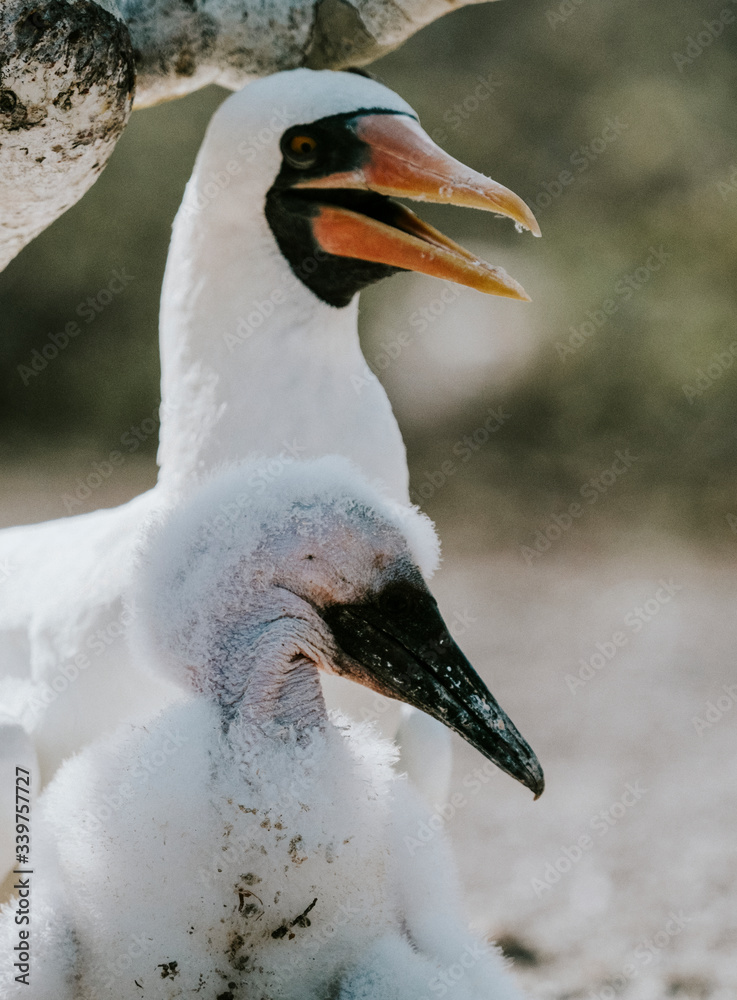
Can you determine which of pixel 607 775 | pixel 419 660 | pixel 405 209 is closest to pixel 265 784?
pixel 419 660

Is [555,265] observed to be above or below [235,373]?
below

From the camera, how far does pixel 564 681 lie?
12.8 ft

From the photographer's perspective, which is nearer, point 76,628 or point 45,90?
point 45,90

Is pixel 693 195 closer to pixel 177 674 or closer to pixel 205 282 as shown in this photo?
pixel 205 282

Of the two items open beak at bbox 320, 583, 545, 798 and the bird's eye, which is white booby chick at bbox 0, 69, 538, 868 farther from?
open beak at bbox 320, 583, 545, 798

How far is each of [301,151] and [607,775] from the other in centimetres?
188

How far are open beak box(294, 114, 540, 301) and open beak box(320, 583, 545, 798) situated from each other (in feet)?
2.31

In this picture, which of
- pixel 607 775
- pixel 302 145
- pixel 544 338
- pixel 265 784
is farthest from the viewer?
pixel 544 338

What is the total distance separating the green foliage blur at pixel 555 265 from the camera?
565 centimetres

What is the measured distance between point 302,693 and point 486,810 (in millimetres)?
1775

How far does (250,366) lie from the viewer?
2.04 m

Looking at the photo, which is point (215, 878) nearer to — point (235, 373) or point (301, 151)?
point (235, 373)

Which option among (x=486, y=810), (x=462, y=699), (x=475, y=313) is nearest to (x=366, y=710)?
(x=462, y=699)

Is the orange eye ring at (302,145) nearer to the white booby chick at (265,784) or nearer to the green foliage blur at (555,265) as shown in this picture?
the white booby chick at (265,784)
